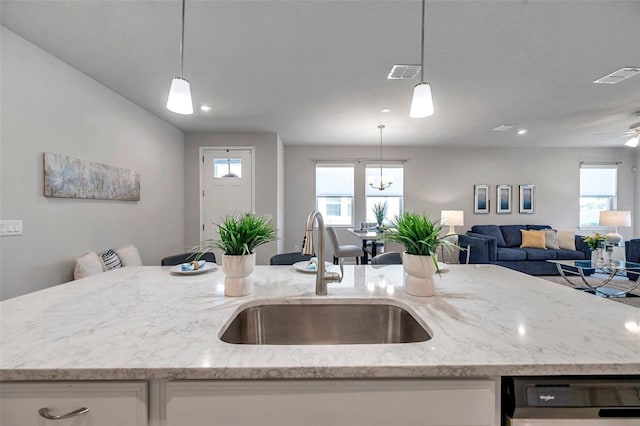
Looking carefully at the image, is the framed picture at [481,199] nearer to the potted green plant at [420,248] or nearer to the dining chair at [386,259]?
the dining chair at [386,259]

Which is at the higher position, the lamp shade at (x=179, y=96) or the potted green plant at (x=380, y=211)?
the lamp shade at (x=179, y=96)

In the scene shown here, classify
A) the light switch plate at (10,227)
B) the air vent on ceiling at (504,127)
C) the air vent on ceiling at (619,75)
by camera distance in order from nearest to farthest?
1. the light switch plate at (10,227)
2. the air vent on ceiling at (619,75)
3. the air vent on ceiling at (504,127)

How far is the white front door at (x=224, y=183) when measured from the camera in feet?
16.2

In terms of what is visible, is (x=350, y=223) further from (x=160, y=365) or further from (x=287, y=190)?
(x=160, y=365)

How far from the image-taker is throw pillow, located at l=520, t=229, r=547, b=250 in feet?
17.5

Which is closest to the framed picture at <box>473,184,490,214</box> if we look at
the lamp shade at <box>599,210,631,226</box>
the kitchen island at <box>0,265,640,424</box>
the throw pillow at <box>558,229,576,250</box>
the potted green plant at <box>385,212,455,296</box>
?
the throw pillow at <box>558,229,576,250</box>

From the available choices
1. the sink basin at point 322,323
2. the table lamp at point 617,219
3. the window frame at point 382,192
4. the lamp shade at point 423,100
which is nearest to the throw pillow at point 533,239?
the table lamp at point 617,219

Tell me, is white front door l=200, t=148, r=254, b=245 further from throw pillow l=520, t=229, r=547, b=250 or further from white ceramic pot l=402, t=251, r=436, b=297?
throw pillow l=520, t=229, r=547, b=250

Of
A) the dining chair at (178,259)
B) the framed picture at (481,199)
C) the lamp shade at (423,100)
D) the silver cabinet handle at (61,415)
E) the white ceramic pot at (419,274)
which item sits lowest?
the silver cabinet handle at (61,415)

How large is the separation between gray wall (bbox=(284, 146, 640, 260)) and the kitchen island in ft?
16.0

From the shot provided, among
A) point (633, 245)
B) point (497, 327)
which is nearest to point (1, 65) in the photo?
point (497, 327)

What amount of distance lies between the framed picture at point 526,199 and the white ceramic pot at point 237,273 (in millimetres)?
6952

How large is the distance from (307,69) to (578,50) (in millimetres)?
2389

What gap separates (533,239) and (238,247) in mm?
6267
